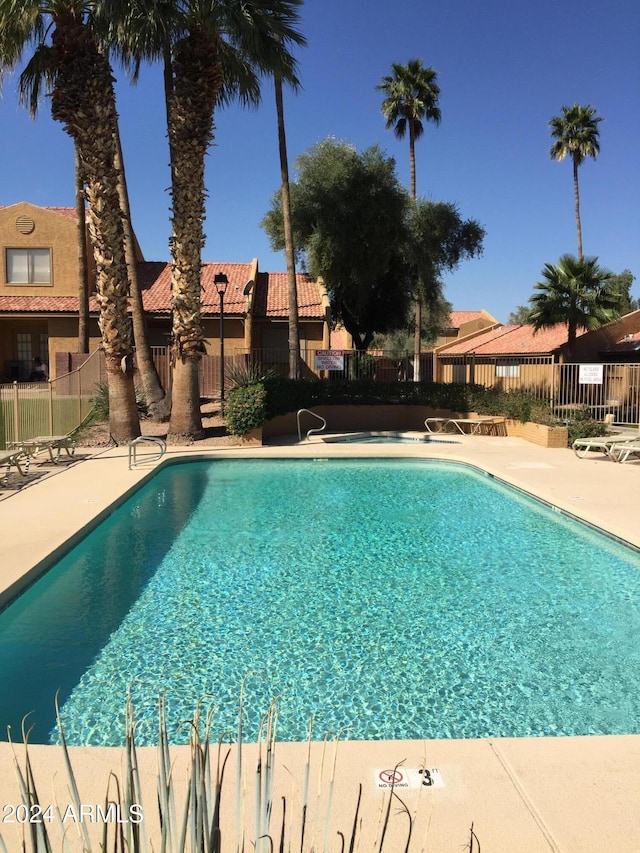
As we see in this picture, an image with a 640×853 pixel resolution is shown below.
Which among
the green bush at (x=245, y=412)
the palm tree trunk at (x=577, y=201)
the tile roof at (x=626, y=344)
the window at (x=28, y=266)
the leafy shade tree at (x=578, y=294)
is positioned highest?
the palm tree trunk at (x=577, y=201)

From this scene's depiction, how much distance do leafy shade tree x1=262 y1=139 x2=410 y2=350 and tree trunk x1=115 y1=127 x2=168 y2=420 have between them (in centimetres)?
764

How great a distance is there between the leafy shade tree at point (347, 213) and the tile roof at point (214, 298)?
8.68ft

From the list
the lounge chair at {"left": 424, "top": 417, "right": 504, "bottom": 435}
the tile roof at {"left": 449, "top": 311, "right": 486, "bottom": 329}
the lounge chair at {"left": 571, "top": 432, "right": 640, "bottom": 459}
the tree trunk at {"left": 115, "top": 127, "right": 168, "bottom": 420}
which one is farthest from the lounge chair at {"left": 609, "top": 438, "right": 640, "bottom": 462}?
the tile roof at {"left": 449, "top": 311, "right": 486, "bottom": 329}

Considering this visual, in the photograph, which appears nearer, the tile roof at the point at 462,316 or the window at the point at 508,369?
the window at the point at 508,369

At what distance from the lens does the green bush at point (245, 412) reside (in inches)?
626

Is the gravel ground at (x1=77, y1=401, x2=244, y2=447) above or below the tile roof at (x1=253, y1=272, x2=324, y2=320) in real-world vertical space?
below

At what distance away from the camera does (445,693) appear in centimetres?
455

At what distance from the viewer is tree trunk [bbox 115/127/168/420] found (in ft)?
53.9

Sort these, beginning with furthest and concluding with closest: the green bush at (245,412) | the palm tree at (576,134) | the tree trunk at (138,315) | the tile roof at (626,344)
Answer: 1. the palm tree at (576,134)
2. the tile roof at (626,344)
3. the tree trunk at (138,315)
4. the green bush at (245,412)

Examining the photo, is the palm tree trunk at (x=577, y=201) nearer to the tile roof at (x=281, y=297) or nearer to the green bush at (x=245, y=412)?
the tile roof at (x=281, y=297)

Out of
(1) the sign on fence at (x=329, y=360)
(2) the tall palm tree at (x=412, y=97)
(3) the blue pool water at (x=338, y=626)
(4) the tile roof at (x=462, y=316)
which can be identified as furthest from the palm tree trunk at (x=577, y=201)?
(3) the blue pool water at (x=338, y=626)

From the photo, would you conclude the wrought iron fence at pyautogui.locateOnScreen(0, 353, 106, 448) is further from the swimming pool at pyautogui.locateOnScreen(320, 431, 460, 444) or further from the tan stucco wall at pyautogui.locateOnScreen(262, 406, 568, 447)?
the swimming pool at pyautogui.locateOnScreen(320, 431, 460, 444)

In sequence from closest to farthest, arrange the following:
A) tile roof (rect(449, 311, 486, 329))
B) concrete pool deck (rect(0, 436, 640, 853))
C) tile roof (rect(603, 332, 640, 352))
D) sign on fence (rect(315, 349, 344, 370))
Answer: concrete pool deck (rect(0, 436, 640, 853)), sign on fence (rect(315, 349, 344, 370)), tile roof (rect(603, 332, 640, 352)), tile roof (rect(449, 311, 486, 329))

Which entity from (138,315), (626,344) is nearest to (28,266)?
(138,315)
